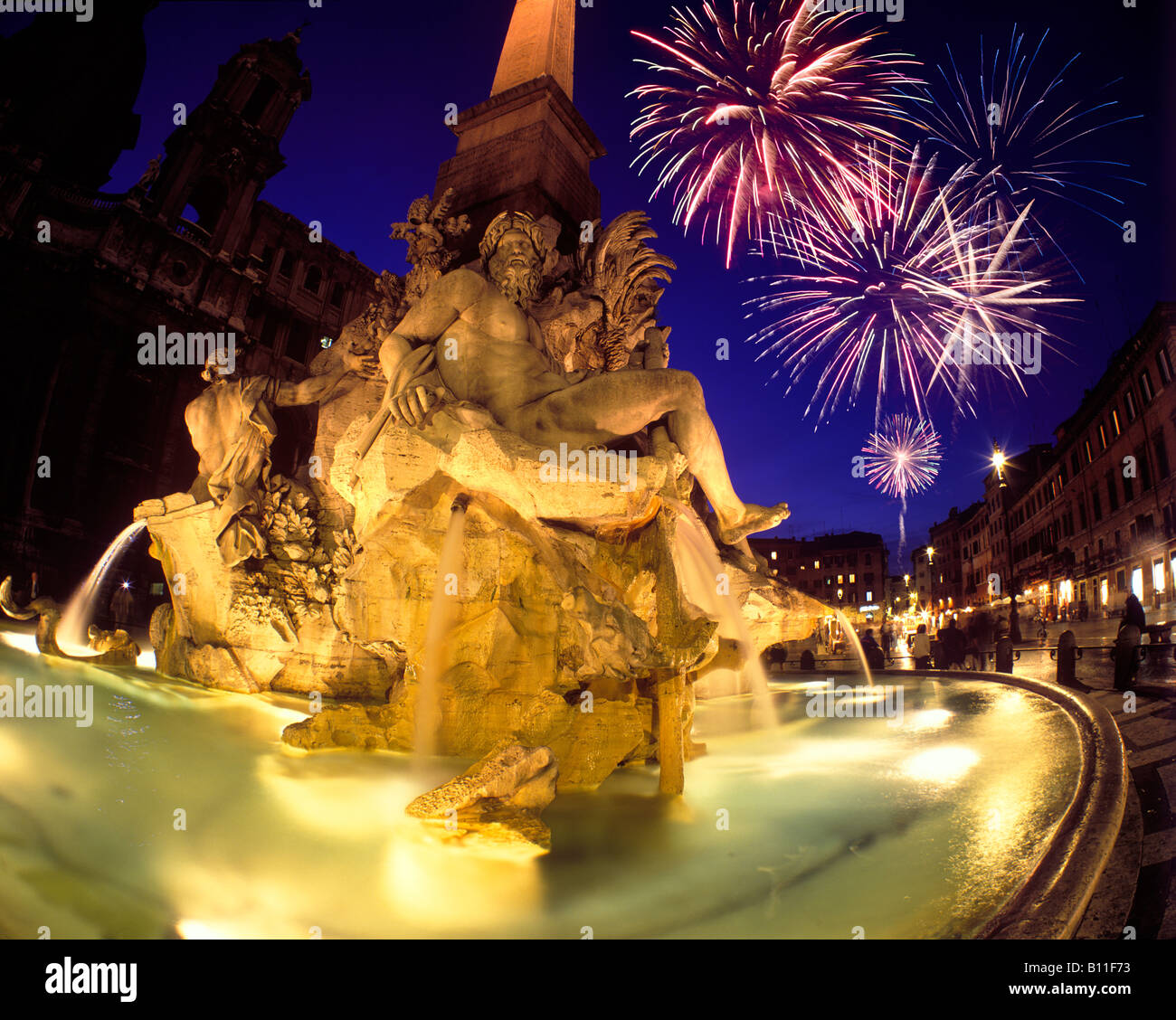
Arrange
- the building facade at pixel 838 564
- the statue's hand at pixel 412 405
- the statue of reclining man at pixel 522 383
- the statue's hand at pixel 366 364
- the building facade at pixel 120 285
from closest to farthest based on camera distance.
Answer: the statue's hand at pixel 412 405
the statue of reclining man at pixel 522 383
the statue's hand at pixel 366 364
the building facade at pixel 120 285
the building facade at pixel 838 564

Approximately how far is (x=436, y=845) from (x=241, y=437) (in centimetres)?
489

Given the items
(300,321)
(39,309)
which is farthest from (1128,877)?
(300,321)

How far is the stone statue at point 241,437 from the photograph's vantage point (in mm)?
6219

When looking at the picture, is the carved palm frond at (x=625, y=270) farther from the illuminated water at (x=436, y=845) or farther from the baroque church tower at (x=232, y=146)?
the baroque church tower at (x=232, y=146)

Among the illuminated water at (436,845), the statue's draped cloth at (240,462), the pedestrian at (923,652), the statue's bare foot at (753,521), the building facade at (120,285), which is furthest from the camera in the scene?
the building facade at (120,285)

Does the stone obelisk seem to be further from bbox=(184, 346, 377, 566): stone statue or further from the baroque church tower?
the baroque church tower

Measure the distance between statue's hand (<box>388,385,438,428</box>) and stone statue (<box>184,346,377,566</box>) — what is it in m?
2.27

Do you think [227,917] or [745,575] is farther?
[745,575]

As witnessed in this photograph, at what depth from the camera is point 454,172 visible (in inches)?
320

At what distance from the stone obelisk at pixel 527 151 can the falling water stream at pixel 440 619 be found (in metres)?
3.86

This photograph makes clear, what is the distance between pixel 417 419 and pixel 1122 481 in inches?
1586

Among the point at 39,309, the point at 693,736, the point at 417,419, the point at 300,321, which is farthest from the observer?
the point at 300,321

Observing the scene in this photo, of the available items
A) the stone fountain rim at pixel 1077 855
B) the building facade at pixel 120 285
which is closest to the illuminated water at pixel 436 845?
the stone fountain rim at pixel 1077 855

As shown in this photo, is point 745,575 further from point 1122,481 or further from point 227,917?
point 1122,481
